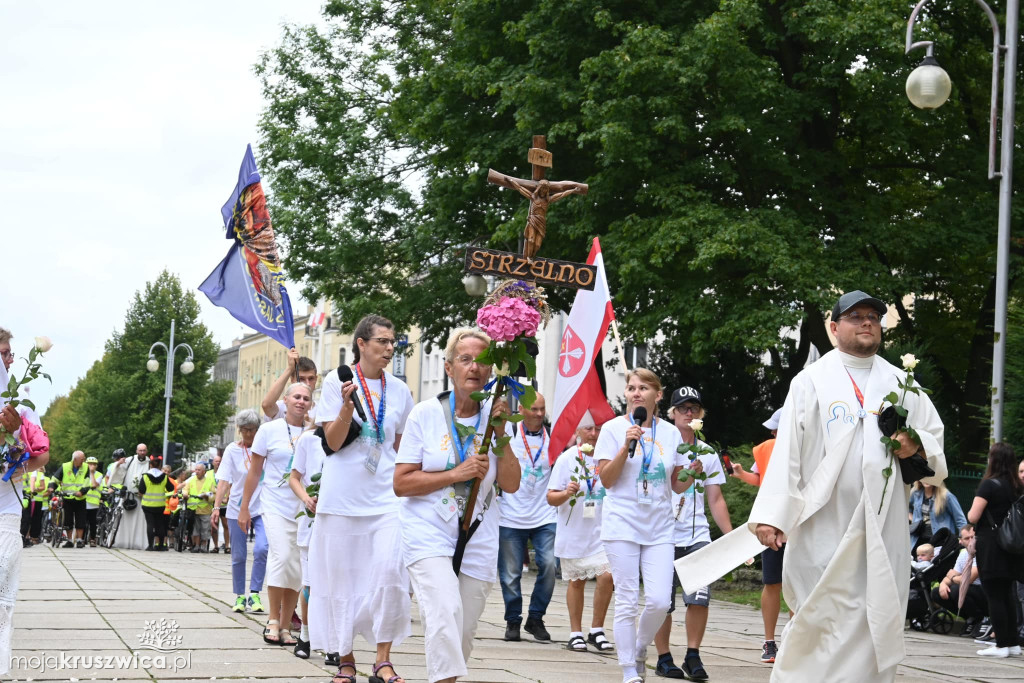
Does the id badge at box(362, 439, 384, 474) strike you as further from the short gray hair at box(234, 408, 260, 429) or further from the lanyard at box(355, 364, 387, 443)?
the short gray hair at box(234, 408, 260, 429)

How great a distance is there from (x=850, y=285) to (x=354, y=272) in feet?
42.2

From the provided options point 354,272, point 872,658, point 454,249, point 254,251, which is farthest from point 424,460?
point 354,272

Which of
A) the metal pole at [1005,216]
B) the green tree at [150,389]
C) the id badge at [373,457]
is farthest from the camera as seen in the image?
the green tree at [150,389]

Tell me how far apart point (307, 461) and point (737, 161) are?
14888 millimetres

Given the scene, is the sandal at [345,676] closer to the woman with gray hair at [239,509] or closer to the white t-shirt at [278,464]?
the white t-shirt at [278,464]

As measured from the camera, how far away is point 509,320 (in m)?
6.31

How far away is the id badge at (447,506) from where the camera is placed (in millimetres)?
6441

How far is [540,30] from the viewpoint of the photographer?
23.0 meters

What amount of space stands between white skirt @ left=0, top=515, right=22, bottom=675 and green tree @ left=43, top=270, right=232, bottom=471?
6562 centimetres

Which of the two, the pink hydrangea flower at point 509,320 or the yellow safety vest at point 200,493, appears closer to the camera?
the pink hydrangea flower at point 509,320

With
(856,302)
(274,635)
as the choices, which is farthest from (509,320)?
(274,635)

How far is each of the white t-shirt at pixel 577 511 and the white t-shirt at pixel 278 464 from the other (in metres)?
2.38

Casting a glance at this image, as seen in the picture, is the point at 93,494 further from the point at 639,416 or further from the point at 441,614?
the point at 441,614

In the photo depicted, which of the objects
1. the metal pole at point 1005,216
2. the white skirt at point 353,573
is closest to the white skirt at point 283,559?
the white skirt at point 353,573
